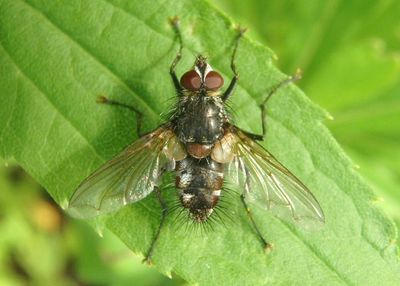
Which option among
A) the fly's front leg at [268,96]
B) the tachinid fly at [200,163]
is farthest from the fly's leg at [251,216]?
the fly's front leg at [268,96]

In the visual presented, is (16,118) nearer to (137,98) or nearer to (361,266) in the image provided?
(137,98)

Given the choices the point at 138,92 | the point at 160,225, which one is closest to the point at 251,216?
the point at 160,225

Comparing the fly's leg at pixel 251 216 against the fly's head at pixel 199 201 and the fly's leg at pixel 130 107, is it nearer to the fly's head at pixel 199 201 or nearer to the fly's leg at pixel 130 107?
the fly's head at pixel 199 201

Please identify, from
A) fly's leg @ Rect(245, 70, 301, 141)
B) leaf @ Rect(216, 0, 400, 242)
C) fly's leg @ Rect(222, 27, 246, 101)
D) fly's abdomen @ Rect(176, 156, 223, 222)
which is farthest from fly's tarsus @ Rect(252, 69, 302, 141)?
leaf @ Rect(216, 0, 400, 242)

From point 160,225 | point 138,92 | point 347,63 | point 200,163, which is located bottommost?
point 160,225

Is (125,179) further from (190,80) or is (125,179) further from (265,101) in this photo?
(265,101)

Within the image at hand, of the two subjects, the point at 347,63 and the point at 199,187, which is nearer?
the point at 199,187
